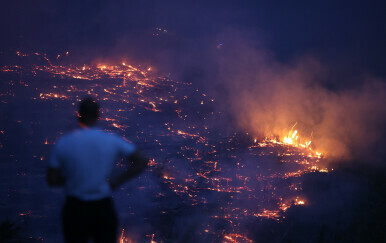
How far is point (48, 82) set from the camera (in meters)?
12.3

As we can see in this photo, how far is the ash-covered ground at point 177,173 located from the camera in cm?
571

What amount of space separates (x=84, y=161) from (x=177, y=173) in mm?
5862

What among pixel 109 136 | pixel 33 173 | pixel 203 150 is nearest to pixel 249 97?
pixel 203 150

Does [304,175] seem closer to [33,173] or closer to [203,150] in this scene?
[203,150]

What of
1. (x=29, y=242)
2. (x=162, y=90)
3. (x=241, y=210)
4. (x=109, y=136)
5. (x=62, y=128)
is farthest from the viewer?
(x=162, y=90)

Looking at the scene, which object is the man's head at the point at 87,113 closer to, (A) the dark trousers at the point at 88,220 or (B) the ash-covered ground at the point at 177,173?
(A) the dark trousers at the point at 88,220

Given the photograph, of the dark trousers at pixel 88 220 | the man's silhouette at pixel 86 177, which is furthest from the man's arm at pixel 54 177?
the dark trousers at pixel 88 220

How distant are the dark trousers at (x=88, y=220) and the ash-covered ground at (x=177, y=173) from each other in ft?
9.98

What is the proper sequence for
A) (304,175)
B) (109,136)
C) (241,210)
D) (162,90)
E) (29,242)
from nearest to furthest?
(109,136) < (29,242) < (241,210) < (304,175) < (162,90)

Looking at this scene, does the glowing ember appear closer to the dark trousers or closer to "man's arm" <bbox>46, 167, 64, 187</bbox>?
the dark trousers

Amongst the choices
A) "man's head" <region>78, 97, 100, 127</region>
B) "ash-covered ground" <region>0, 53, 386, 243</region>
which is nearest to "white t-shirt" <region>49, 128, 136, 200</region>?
"man's head" <region>78, 97, 100, 127</region>

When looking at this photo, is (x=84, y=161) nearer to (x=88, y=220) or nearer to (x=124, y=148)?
(x=124, y=148)

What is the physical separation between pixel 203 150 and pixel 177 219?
13.4 ft

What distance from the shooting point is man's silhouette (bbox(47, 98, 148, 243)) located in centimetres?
230
